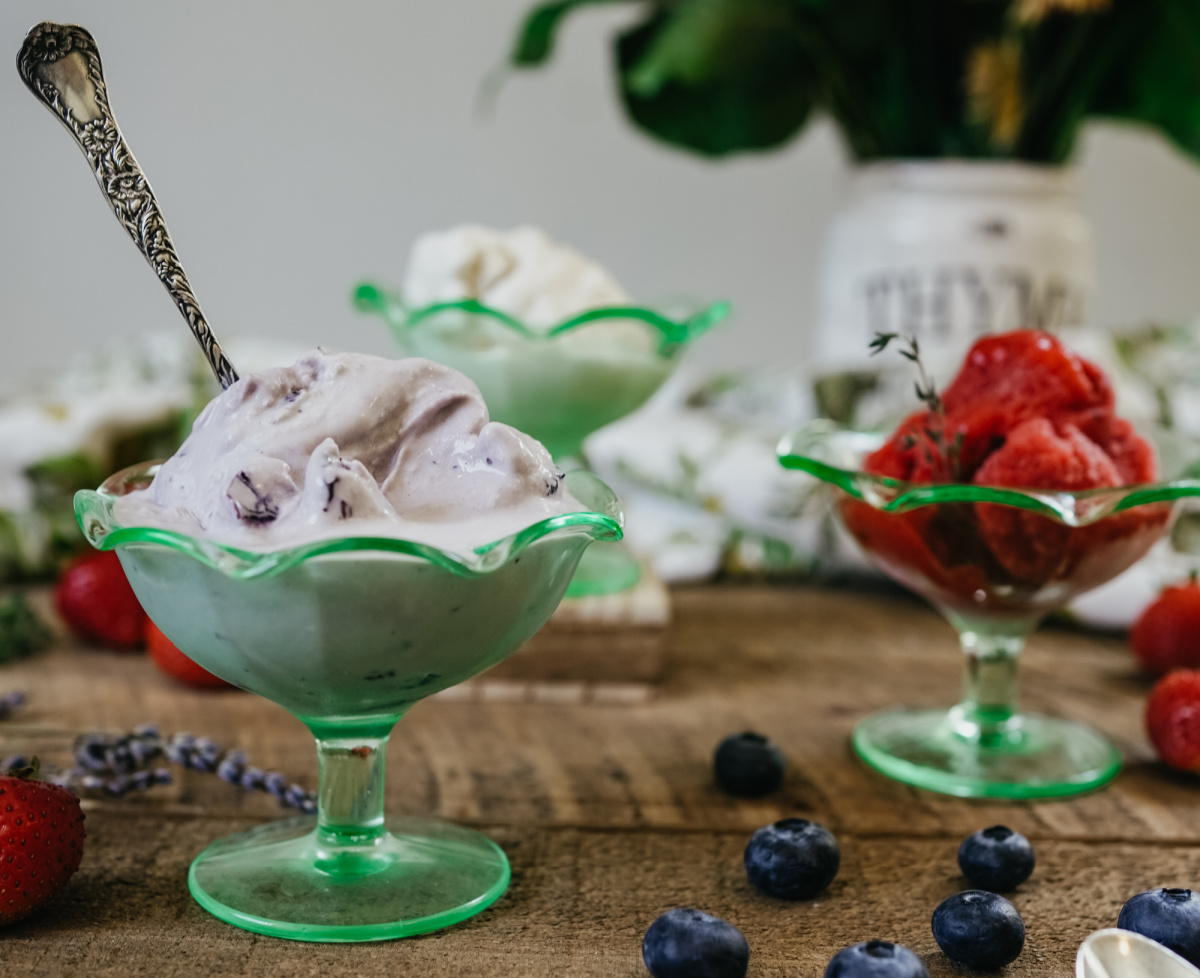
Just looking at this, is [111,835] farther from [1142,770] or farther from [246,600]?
[1142,770]

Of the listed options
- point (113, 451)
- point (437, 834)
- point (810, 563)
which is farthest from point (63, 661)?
point (810, 563)

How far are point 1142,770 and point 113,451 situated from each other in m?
1.64

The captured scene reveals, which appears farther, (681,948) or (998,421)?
(998,421)

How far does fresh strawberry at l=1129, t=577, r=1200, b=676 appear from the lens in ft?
5.56

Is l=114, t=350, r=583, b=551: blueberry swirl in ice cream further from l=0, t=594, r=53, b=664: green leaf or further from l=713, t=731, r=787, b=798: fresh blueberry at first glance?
l=0, t=594, r=53, b=664: green leaf

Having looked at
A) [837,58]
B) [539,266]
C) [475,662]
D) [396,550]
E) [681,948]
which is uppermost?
[837,58]

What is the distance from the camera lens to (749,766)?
4.29ft

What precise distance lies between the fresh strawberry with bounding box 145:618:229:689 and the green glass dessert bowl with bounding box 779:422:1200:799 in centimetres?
77

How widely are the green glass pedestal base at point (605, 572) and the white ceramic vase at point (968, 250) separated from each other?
723 mm

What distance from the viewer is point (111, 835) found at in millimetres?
1161

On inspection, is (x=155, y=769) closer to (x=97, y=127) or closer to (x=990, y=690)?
(x=97, y=127)

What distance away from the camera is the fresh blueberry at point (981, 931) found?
3.13ft

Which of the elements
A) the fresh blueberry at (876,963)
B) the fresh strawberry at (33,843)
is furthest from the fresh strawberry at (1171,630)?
the fresh strawberry at (33,843)

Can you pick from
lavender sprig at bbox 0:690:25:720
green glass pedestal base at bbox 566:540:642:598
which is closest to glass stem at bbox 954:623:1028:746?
green glass pedestal base at bbox 566:540:642:598
